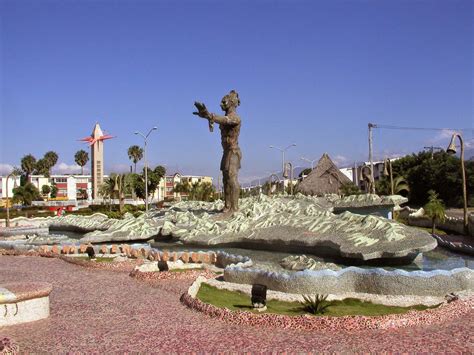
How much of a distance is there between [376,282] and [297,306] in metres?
2.25

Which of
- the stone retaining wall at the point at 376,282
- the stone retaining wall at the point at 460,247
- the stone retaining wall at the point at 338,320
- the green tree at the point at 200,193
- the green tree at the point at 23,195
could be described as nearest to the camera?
the stone retaining wall at the point at 338,320

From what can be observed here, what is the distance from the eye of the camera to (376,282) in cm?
1288

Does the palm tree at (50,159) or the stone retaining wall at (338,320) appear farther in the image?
the palm tree at (50,159)

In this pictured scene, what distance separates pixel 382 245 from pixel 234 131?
35.1 feet

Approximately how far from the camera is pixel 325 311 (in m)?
11.1

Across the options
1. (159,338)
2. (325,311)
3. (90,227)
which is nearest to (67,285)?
(159,338)

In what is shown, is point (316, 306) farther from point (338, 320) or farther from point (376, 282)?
point (376, 282)

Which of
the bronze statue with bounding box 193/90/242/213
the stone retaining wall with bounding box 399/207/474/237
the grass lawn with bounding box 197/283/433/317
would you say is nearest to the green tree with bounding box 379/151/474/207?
the stone retaining wall with bounding box 399/207/474/237

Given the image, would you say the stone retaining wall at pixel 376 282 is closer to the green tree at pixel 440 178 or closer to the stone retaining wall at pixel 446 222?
the stone retaining wall at pixel 446 222

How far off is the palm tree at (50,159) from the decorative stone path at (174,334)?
348 feet

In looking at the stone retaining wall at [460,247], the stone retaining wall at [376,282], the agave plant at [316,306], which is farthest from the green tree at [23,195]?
the agave plant at [316,306]

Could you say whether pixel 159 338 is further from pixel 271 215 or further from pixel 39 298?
pixel 271 215

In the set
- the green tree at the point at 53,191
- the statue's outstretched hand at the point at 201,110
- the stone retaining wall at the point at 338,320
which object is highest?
the statue's outstretched hand at the point at 201,110

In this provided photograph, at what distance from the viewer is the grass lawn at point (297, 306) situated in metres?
11.2
